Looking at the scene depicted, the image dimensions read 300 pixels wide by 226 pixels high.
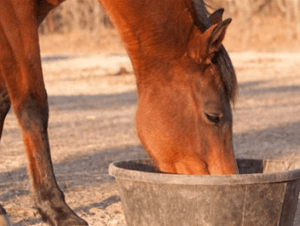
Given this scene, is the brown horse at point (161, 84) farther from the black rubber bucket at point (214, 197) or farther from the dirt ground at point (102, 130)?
the dirt ground at point (102, 130)

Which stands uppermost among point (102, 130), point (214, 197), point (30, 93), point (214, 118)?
point (30, 93)

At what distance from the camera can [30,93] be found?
3289 millimetres

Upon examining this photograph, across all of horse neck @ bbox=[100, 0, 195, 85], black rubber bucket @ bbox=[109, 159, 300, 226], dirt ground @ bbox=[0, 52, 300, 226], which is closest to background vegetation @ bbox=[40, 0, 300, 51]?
dirt ground @ bbox=[0, 52, 300, 226]

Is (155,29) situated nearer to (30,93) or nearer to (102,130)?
(30,93)

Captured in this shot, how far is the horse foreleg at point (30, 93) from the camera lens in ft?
10.5

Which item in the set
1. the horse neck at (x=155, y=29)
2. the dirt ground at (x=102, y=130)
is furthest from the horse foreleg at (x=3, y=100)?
the horse neck at (x=155, y=29)

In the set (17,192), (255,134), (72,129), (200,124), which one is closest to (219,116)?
(200,124)

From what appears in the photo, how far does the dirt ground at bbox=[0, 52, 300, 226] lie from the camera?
13.3ft

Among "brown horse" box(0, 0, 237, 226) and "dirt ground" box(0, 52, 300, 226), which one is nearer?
"brown horse" box(0, 0, 237, 226)

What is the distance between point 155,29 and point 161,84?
0.28m

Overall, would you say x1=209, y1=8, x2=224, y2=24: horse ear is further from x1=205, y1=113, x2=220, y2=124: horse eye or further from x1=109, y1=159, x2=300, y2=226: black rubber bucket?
x1=109, y1=159, x2=300, y2=226: black rubber bucket

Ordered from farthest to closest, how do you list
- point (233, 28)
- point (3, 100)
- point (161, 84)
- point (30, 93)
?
point (233, 28) → point (3, 100) → point (30, 93) → point (161, 84)

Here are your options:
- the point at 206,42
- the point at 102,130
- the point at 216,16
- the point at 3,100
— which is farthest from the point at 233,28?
the point at 206,42

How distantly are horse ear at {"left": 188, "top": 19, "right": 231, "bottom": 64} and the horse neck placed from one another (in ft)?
0.15
